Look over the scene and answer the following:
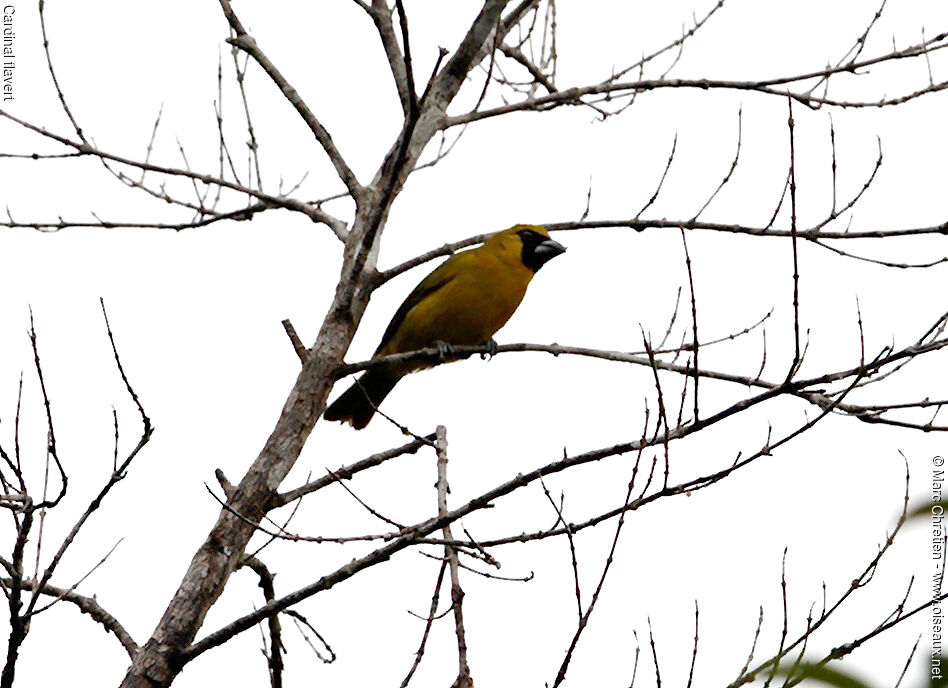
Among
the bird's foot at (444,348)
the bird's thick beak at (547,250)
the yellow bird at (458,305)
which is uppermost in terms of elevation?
the bird's thick beak at (547,250)

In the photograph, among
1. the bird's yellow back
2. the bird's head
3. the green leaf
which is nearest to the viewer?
the green leaf

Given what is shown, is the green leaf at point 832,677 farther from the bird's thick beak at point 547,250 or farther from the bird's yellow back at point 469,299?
the bird's thick beak at point 547,250

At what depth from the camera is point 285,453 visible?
14.3 feet

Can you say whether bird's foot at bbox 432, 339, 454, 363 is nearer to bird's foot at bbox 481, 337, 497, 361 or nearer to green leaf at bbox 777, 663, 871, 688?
bird's foot at bbox 481, 337, 497, 361

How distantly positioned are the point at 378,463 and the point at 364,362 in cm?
47

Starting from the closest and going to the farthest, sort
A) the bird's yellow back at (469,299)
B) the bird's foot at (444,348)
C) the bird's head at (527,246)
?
the bird's foot at (444,348), the bird's yellow back at (469,299), the bird's head at (527,246)

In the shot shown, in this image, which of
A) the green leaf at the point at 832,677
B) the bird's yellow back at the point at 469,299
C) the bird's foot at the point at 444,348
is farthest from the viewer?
the bird's yellow back at the point at 469,299

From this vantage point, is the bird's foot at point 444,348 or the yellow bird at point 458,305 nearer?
the bird's foot at point 444,348

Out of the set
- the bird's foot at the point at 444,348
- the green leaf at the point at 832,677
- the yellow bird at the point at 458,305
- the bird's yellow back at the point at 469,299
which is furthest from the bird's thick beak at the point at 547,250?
the green leaf at the point at 832,677

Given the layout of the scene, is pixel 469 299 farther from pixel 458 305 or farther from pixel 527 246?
pixel 527 246

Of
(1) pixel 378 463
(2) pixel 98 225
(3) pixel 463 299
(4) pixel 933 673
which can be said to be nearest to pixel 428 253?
(1) pixel 378 463

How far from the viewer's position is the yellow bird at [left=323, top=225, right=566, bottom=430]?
21.3 ft

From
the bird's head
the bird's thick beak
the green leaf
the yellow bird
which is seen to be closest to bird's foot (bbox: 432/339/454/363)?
the yellow bird

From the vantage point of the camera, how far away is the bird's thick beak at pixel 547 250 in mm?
6902
